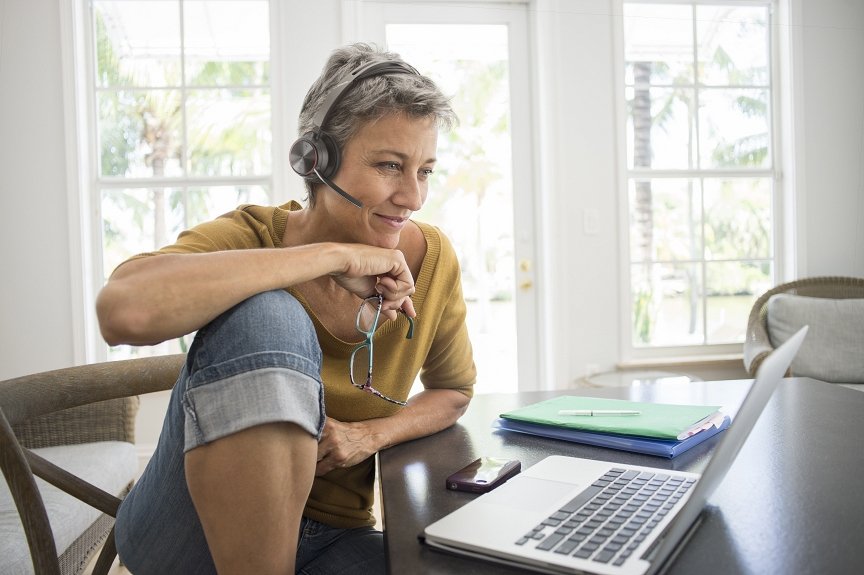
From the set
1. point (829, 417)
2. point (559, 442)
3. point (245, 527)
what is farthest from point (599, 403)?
point (245, 527)

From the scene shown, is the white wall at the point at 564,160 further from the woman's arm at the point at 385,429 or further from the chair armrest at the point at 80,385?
the woman's arm at the point at 385,429

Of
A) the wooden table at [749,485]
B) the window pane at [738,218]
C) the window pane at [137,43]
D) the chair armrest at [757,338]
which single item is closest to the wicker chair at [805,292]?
the chair armrest at [757,338]

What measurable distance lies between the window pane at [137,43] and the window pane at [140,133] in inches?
3.0

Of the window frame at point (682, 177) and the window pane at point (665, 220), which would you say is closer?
the window frame at point (682, 177)

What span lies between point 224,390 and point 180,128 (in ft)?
10.3

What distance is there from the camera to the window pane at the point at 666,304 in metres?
3.79

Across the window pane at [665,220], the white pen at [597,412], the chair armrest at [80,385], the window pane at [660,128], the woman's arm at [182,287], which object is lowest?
the white pen at [597,412]

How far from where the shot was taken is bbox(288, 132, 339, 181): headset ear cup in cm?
117

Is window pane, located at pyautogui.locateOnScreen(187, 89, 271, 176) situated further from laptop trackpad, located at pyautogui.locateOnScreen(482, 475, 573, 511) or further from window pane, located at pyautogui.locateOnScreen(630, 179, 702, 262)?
laptop trackpad, located at pyautogui.locateOnScreen(482, 475, 573, 511)

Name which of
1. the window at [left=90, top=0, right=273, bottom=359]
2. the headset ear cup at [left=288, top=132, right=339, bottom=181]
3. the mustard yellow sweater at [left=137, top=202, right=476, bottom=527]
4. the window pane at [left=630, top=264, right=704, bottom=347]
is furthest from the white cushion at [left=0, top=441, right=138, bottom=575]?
the window pane at [left=630, top=264, right=704, bottom=347]

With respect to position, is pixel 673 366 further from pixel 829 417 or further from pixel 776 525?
pixel 776 525

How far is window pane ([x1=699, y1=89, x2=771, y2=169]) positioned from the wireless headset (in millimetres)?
3104

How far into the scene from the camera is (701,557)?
584mm

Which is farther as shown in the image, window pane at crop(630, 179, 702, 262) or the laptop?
window pane at crop(630, 179, 702, 262)
